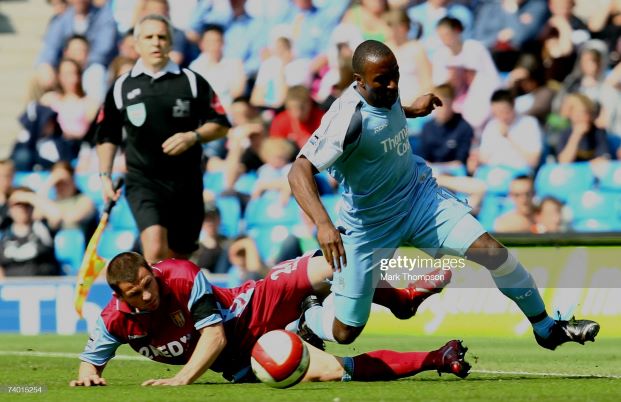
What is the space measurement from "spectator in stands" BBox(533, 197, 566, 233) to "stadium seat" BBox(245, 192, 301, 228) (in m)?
2.95

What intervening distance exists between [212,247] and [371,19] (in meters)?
3.86

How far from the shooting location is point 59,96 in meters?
18.9

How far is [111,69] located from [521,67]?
18.8ft

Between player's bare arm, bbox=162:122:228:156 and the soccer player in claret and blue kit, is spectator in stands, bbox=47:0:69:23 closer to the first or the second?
player's bare arm, bbox=162:122:228:156

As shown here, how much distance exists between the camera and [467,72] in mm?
16469

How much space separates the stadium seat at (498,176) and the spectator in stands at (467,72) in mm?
781

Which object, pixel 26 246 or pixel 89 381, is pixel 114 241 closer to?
pixel 26 246

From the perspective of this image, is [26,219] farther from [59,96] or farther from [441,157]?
[441,157]

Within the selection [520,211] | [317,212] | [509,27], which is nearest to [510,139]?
[520,211]

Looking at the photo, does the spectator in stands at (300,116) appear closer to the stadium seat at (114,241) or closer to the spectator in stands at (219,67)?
the spectator in stands at (219,67)

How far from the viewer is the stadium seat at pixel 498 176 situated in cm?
1546

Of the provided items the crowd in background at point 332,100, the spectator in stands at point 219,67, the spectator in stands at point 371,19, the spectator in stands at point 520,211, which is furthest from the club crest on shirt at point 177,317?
the spectator in stands at point 219,67

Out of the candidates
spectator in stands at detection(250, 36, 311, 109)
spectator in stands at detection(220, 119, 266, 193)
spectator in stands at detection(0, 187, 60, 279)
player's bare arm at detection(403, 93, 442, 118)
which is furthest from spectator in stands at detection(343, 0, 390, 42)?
player's bare arm at detection(403, 93, 442, 118)

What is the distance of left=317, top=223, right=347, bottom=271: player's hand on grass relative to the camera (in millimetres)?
7816
